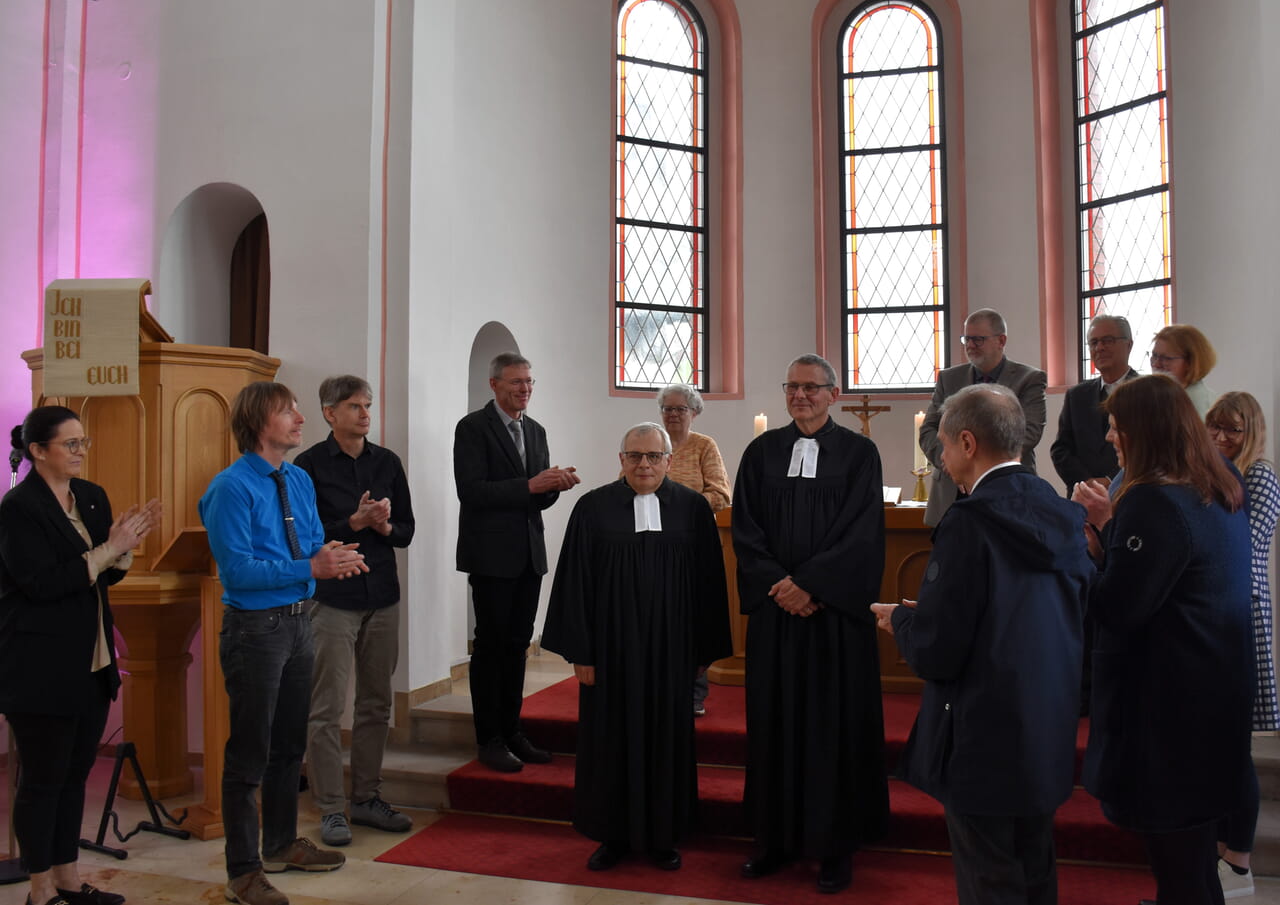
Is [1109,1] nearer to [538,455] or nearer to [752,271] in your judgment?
[752,271]

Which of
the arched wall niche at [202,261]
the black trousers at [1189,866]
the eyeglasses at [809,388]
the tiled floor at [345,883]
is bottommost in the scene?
the tiled floor at [345,883]

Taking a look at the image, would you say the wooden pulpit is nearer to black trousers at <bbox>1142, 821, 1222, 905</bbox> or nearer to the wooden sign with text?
the wooden sign with text

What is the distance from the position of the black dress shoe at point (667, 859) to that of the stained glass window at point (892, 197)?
5.53m

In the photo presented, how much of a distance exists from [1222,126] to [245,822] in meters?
7.46

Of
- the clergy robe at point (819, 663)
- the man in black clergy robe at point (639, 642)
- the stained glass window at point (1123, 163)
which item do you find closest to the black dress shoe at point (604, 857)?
Answer: the man in black clergy robe at point (639, 642)

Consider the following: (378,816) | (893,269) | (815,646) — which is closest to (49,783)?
(378,816)

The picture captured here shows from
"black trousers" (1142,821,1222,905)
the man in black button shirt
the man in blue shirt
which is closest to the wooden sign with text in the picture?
the man in black button shirt

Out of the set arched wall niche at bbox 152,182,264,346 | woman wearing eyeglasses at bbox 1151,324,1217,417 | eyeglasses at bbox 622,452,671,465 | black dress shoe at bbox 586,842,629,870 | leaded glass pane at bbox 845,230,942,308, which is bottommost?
black dress shoe at bbox 586,842,629,870

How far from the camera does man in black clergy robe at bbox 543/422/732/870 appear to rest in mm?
4211

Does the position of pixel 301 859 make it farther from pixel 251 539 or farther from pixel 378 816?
pixel 251 539

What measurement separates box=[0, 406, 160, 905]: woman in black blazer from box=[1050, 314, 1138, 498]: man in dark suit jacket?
4.02 m

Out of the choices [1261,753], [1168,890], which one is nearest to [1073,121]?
[1261,753]

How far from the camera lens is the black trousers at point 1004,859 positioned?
2639mm

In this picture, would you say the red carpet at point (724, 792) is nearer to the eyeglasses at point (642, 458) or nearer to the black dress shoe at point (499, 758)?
the black dress shoe at point (499, 758)
